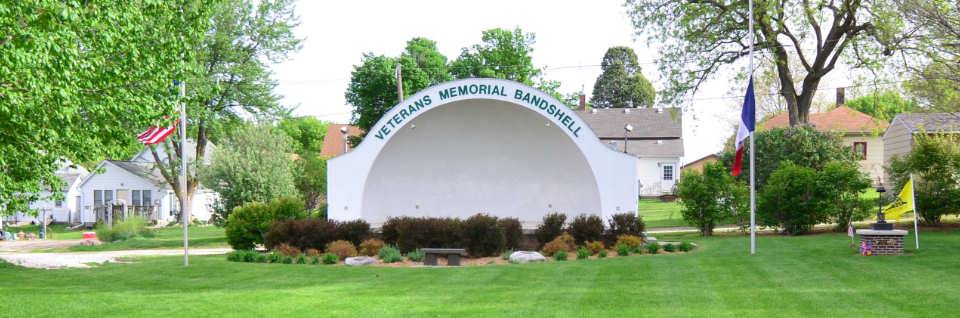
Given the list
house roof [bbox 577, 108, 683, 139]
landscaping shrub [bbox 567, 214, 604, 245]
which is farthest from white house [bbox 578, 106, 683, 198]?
landscaping shrub [bbox 567, 214, 604, 245]

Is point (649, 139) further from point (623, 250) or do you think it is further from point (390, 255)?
point (390, 255)

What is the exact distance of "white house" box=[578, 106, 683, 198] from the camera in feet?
168

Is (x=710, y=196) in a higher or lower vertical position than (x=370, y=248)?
higher

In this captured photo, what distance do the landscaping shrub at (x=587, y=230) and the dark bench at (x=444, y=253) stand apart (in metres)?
3.40

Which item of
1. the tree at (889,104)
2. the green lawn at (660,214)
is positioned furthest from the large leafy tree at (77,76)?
the tree at (889,104)

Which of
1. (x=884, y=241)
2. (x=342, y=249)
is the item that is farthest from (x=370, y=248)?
(x=884, y=241)

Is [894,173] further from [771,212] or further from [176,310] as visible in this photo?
[176,310]

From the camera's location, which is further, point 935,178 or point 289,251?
point 935,178

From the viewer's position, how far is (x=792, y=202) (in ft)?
72.6

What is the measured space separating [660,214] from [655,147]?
17473mm

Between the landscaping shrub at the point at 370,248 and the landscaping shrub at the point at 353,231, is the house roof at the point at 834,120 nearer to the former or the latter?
the landscaping shrub at the point at 353,231

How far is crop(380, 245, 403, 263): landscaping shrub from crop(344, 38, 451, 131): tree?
82.6ft

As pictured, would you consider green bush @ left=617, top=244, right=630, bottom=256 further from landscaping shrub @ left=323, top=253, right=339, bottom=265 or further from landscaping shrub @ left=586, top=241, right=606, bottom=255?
landscaping shrub @ left=323, top=253, right=339, bottom=265

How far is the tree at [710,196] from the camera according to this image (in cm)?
2270
